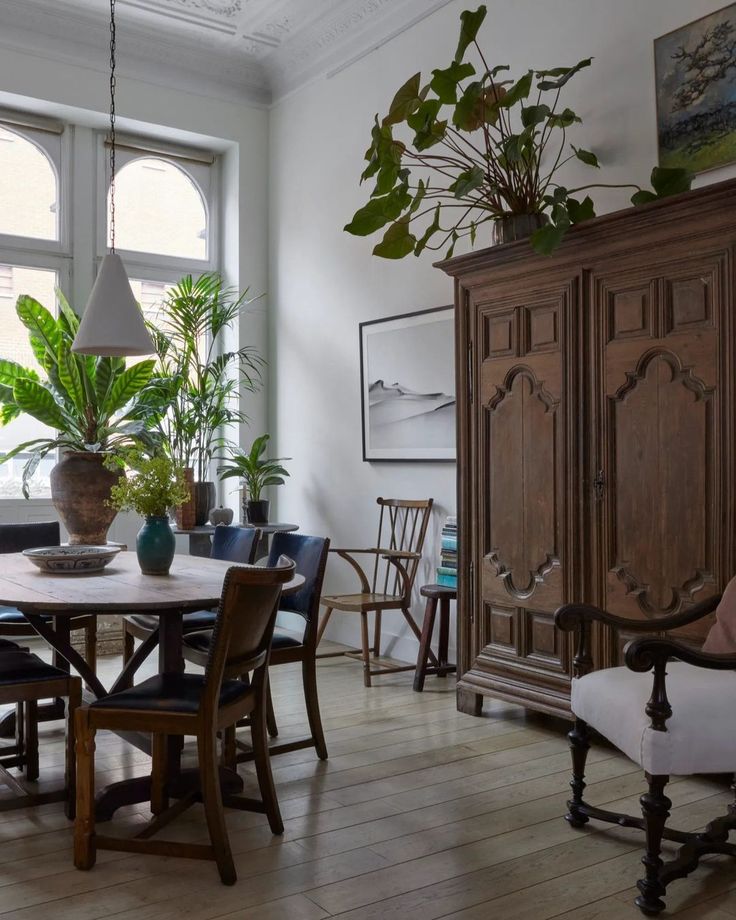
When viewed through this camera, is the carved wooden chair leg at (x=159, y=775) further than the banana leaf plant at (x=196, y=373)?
No

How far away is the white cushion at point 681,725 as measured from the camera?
238cm

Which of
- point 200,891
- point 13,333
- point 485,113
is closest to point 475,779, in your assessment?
point 200,891

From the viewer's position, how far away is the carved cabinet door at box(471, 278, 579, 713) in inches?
147

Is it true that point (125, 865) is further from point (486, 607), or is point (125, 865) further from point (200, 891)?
point (486, 607)

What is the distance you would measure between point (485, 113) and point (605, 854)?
297 cm

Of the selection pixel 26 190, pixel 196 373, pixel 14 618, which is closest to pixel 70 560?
pixel 14 618

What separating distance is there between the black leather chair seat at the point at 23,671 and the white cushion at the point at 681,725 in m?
1.71

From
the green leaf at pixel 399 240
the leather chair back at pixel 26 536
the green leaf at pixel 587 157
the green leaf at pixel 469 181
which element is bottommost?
the leather chair back at pixel 26 536

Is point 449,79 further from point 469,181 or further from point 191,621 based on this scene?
point 191,621

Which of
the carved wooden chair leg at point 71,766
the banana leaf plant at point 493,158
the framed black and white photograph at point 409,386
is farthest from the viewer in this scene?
the framed black and white photograph at point 409,386

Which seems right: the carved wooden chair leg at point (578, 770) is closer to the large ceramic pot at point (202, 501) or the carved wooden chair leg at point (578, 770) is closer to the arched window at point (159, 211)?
the large ceramic pot at point (202, 501)

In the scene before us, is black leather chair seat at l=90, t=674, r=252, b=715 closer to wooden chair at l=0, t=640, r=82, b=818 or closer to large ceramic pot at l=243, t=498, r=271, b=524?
wooden chair at l=0, t=640, r=82, b=818

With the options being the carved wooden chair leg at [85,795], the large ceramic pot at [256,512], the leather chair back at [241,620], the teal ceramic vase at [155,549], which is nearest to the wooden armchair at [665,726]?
the leather chair back at [241,620]

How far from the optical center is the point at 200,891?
244 cm
